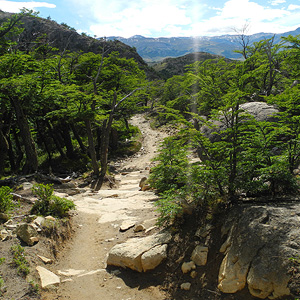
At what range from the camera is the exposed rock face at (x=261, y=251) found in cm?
356

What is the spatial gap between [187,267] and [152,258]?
764 millimetres

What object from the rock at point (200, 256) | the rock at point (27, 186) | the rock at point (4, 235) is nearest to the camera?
the rock at point (200, 256)

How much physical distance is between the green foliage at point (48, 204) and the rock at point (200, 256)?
3.98 metres

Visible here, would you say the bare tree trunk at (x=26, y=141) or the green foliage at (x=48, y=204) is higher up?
the bare tree trunk at (x=26, y=141)

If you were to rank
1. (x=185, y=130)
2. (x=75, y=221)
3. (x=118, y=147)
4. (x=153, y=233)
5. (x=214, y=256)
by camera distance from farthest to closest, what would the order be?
1. (x=118, y=147)
2. (x=75, y=221)
3. (x=153, y=233)
4. (x=185, y=130)
5. (x=214, y=256)

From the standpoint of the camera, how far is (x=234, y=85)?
539 centimetres

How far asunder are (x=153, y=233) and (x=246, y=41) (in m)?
17.9

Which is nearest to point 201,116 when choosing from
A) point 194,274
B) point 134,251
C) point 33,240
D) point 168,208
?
point 168,208

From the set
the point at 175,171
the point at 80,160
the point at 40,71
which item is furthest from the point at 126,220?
the point at 80,160

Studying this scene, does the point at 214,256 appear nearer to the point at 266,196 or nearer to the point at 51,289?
the point at 266,196

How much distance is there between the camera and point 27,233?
5.35 meters

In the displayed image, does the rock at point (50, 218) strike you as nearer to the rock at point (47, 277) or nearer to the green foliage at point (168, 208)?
the rock at point (47, 277)

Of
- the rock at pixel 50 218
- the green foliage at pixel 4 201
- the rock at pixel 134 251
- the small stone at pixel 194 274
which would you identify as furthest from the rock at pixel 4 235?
the small stone at pixel 194 274

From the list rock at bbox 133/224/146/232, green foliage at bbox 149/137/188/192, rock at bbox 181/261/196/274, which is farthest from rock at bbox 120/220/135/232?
rock at bbox 181/261/196/274
